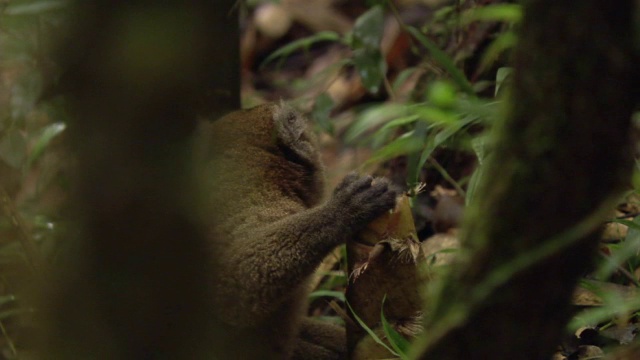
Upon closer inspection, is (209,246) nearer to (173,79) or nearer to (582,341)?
(173,79)

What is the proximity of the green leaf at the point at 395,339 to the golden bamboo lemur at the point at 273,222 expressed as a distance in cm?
42

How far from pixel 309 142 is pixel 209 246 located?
226 centimetres

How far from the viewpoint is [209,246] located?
224 cm

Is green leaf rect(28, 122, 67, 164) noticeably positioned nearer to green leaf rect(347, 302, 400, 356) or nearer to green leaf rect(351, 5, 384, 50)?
green leaf rect(351, 5, 384, 50)

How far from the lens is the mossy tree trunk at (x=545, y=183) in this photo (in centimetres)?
196

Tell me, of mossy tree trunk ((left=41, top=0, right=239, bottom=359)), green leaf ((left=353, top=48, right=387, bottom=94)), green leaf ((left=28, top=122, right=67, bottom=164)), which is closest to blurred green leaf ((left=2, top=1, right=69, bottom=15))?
green leaf ((left=28, top=122, right=67, bottom=164))

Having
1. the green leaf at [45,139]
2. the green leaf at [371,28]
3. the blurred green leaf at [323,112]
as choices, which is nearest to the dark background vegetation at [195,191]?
the green leaf at [45,139]

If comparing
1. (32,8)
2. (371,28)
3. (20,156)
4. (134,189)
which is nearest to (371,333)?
(134,189)

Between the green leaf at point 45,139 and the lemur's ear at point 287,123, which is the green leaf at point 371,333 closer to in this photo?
the lemur's ear at point 287,123

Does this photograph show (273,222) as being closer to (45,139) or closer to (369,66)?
(45,139)

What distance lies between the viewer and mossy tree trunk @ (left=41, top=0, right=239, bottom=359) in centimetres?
193

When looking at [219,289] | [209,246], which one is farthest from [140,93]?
[219,289]

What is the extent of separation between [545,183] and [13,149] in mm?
3537

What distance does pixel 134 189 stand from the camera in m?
2.02
